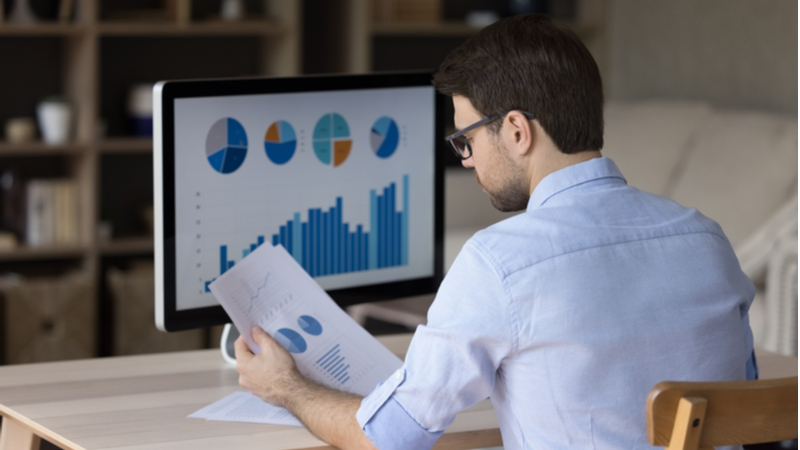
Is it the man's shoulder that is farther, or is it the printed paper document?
the printed paper document

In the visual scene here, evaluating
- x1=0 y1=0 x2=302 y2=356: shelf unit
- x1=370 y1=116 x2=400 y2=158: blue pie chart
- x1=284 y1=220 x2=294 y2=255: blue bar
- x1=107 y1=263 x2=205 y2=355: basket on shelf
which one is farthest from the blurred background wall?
Answer: x1=284 y1=220 x2=294 y2=255: blue bar

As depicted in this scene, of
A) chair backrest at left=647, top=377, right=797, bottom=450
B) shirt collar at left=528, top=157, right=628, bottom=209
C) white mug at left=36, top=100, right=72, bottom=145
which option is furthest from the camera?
white mug at left=36, top=100, right=72, bottom=145

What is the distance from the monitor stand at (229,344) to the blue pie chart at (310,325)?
179 millimetres

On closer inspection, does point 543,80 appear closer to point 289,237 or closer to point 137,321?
point 289,237

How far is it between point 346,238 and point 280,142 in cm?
20

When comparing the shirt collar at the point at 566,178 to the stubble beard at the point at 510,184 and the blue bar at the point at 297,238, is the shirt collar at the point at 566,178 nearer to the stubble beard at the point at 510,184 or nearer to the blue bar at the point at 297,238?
the stubble beard at the point at 510,184

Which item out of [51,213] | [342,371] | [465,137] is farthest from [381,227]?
[51,213]

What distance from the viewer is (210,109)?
4.65 ft

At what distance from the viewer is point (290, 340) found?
135cm

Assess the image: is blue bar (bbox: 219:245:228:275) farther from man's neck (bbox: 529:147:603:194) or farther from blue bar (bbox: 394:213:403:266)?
man's neck (bbox: 529:147:603:194)

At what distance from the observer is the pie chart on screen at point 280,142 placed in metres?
1.49

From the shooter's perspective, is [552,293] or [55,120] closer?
[552,293]

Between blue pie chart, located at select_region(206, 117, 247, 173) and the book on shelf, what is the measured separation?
2346mm

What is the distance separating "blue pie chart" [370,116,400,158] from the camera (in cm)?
161
